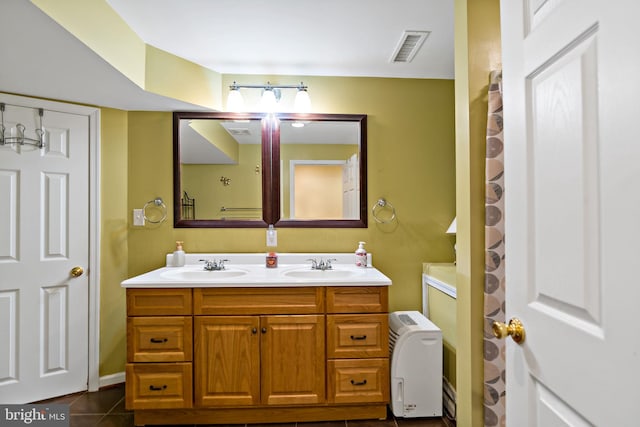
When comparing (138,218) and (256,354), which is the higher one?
(138,218)

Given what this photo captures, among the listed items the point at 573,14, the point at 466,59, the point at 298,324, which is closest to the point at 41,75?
the point at 298,324

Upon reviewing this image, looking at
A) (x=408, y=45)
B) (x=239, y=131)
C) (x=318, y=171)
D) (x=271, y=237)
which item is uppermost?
(x=408, y=45)

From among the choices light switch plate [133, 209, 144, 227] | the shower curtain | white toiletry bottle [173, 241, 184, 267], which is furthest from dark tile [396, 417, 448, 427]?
light switch plate [133, 209, 144, 227]

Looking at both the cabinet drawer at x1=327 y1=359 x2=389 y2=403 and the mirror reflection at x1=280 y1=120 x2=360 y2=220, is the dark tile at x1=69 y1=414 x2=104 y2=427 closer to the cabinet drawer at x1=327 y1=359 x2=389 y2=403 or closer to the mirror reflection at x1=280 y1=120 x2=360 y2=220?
the cabinet drawer at x1=327 y1=359 x2=389 y2=403

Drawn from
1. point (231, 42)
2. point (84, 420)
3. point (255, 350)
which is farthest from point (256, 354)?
point (231, 42)

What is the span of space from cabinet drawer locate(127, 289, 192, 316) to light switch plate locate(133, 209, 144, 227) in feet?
2.28

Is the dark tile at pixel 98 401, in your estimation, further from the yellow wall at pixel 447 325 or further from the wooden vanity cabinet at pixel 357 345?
the yellow wall at pixel 447 325

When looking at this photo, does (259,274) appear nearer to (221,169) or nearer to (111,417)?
(221,169)

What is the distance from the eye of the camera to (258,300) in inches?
75.0

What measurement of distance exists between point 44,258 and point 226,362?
143 cm

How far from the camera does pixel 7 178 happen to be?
2.08 meters

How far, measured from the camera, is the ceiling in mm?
1602

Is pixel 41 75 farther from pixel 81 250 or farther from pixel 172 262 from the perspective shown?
pixel 172 262

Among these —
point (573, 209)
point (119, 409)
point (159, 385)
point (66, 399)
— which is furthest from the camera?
point (66, 399)
